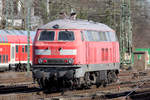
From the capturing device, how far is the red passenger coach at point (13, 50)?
29.7m

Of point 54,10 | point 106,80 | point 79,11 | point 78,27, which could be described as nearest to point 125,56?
point 79,11

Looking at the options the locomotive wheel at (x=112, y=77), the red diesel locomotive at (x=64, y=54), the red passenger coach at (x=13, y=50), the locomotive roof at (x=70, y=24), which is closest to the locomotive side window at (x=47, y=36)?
the red diesel locomotive at (x=64, y=54)

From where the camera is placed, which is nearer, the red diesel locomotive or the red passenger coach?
the red diesel locomotive

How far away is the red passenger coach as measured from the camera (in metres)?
29.7

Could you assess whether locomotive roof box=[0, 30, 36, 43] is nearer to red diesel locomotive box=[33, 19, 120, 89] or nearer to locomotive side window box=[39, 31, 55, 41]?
red diesel locomotive box=[33, 19, 120, 89]

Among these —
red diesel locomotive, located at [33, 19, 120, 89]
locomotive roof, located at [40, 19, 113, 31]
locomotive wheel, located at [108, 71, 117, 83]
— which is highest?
A: locomotive roof, located at [40, 19, 113, 31]

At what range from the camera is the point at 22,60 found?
32.3m

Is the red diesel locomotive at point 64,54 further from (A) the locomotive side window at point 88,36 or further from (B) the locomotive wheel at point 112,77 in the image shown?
(B) the locomotive wheel at point 112,77

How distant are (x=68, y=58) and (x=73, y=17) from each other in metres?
2.91

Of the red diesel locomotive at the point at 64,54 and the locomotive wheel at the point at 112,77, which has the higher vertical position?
the red diesel locomotive at the point at 64,54

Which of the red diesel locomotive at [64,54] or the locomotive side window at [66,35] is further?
the locomotive side window at [66,35]

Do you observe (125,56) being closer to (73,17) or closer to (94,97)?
(73,17)

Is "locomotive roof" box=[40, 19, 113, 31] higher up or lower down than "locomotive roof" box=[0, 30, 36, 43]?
higher up

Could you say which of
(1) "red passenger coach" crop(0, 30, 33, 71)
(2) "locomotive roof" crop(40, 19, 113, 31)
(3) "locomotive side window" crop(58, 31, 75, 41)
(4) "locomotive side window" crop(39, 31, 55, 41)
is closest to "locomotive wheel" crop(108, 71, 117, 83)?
(2) "locomotive roof" crop(40, 19, 113, 31)
